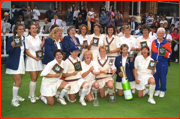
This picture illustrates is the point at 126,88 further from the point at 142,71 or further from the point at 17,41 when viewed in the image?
the point at 17,41

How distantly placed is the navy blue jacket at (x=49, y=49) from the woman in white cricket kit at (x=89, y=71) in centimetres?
73

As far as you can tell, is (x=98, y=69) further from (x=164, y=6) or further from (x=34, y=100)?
(x=164, y=6)

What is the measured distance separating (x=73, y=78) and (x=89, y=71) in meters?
0.39

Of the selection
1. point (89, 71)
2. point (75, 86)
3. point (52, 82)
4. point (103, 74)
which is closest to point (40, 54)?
point (52, 82)

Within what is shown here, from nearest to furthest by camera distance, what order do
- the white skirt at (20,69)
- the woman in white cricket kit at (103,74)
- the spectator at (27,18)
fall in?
the white skirt at (20,69) → the woman in white cricket kit at (103,74) → the spectator at (27,18)

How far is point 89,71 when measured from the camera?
497 centimetres

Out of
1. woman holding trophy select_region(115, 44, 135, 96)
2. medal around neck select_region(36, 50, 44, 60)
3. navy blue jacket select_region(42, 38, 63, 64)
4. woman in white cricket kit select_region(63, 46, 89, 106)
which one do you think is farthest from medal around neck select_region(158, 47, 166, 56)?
medal around neck select_region(36, 50, 44, 60)

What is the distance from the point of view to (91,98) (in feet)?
16.5

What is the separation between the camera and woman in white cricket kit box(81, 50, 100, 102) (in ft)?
16.5

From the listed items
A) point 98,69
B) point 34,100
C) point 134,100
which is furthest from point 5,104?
point 134,100

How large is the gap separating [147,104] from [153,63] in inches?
37.1

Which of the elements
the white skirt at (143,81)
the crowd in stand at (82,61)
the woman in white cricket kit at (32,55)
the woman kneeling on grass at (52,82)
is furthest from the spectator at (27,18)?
the white skirt at (143,81)

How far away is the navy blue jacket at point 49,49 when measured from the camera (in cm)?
493

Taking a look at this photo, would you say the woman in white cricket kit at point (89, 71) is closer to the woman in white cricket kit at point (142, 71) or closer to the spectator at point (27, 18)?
the woman in white cricket kit at point (142, 71)
